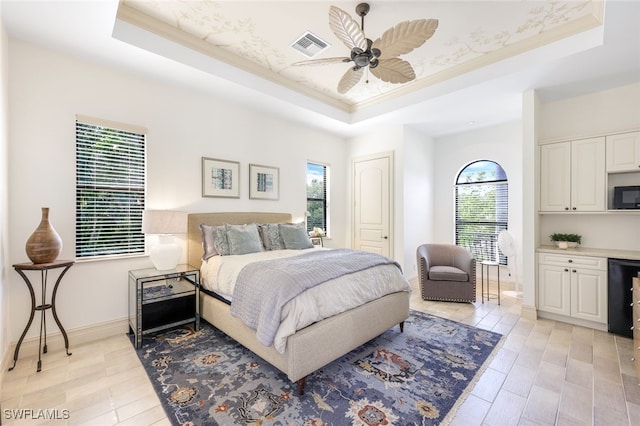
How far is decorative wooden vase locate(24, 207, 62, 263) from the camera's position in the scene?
231cm

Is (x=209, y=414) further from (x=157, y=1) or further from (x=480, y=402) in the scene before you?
(x=157, y=1)

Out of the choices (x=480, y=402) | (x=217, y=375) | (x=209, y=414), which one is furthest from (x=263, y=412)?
(x=480, y=402)

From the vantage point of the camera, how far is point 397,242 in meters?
4.95

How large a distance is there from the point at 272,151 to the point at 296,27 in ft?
6.75

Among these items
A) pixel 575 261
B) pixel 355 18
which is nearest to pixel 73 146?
pixel 355 18

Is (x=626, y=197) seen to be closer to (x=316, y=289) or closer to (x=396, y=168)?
(x=396, y=168)

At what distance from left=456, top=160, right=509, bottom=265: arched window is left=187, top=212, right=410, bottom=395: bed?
118 inches

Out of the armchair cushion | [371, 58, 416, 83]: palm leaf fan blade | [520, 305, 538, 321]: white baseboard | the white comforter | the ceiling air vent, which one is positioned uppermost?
the ceiling air vent

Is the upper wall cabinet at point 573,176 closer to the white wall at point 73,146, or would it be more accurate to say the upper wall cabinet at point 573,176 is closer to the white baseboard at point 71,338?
the white wall at point 73,146

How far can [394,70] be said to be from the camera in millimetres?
2494

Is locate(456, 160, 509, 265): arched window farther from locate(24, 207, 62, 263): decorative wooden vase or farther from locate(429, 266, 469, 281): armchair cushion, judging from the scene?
locate(24, 207, 62, 263): decorative wooden vase

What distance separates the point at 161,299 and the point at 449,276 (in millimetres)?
3752

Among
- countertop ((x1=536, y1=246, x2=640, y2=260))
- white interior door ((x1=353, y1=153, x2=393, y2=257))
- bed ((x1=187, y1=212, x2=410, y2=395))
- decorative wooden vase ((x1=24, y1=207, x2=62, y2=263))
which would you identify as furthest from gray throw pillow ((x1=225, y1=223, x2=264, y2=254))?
countertop ((x1=536, y1=246, x2=640, y2=260))

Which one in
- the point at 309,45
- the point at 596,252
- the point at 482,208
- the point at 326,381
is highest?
the point at 309,45
